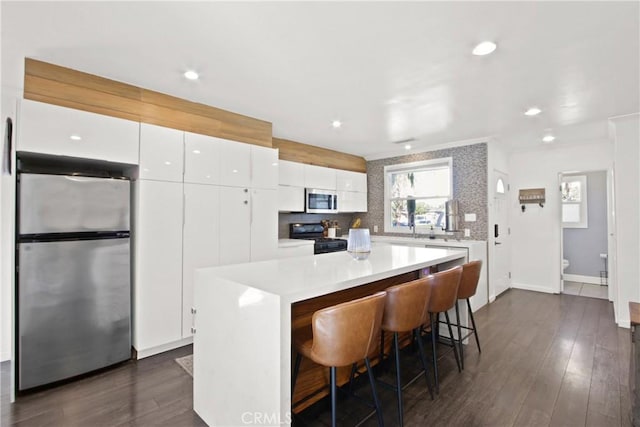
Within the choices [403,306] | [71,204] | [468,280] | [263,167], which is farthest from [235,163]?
[468,280]

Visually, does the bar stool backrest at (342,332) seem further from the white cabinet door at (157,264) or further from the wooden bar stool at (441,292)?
the white cabinet door at (157,264)

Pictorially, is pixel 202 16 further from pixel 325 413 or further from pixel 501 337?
pixel 501 337

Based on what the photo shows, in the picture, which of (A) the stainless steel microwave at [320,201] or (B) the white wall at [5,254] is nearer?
(B) the white wall at [5,254]

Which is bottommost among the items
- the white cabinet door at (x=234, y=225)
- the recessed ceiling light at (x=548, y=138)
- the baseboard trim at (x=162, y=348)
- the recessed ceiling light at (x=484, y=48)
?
the baseboard trim at (x=162, y=348)

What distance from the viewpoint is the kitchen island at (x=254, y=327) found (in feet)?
4.63

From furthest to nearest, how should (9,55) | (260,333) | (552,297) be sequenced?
1. (552,297)
2. (9,55)
3. (260,333)

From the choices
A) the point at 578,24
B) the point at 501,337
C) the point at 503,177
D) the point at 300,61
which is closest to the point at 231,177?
the point at 300,61

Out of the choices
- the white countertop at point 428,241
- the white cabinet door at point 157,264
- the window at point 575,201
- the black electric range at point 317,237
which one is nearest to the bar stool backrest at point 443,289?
the white countertop at point 428,241

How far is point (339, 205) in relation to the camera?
556 cm

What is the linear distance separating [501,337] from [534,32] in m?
2.90

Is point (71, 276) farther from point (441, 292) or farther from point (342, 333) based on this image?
point (441, 292)

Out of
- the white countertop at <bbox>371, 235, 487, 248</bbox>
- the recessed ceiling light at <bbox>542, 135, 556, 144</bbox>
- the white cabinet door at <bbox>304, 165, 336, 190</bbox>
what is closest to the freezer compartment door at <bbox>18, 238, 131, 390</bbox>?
the white cabinet door at <bbox>304, 165, 336, 190</bbox>

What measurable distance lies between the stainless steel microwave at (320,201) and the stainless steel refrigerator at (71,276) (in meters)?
2.72

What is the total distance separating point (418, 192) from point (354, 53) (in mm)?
3731
